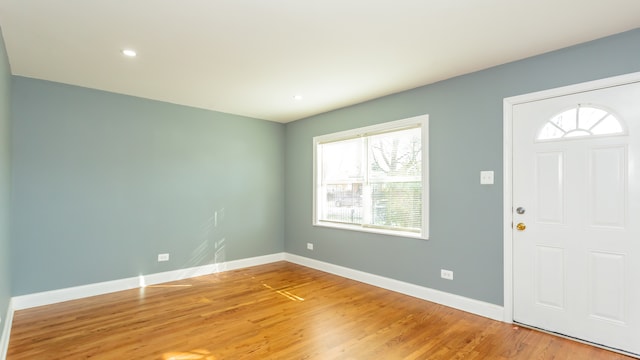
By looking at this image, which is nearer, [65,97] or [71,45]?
[71,45]

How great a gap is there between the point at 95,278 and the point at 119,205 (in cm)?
95

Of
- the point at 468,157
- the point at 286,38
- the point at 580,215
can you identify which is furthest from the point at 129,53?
the point at 580,215

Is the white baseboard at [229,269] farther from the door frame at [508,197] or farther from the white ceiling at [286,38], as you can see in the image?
the white ceiling at [286,38]

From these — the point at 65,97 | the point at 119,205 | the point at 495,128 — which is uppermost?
the point at 65,97

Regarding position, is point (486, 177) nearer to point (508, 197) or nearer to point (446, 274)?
point (508, 197)

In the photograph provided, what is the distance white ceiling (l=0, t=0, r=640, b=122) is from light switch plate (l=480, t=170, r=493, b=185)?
1.12 m

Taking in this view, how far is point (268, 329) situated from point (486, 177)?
8.87 ft

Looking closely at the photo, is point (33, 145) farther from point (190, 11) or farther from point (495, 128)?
point (495, 128)

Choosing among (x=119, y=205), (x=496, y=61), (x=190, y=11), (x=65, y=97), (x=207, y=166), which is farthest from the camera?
(x=207, y=166)

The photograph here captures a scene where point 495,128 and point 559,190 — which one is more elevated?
point 495,128

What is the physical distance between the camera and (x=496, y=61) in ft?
10.3

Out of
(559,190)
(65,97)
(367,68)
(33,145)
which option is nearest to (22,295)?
(33,145)

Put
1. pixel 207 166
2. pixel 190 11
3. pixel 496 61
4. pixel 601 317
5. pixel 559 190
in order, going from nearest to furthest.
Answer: pixel 190 11 < pixel 601 317 < pixel 559 190 < pixel 496 61 < pixel 207 166

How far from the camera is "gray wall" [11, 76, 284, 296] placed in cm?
363
